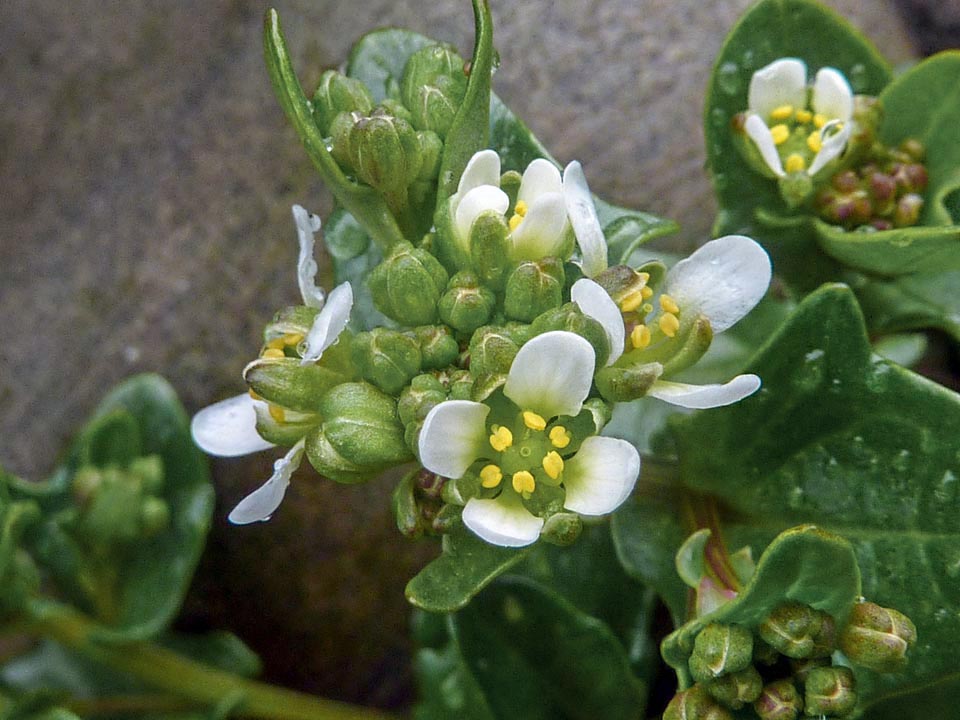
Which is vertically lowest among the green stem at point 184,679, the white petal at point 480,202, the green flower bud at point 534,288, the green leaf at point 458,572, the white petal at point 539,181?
the green stem at point 184,679

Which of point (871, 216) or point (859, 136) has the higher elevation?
point (859, 136)

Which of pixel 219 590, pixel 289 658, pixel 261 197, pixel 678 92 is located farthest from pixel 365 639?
pixel 678 92

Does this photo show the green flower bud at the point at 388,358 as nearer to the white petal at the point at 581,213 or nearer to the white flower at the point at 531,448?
the white flower at the point at 531,448

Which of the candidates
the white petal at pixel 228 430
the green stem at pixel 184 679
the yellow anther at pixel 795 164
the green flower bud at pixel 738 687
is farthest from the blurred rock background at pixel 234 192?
the green flower bud at pixel 738 687

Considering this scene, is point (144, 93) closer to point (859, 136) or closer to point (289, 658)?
point (289, 658)

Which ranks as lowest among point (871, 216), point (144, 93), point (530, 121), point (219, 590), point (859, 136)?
point (219, 590)

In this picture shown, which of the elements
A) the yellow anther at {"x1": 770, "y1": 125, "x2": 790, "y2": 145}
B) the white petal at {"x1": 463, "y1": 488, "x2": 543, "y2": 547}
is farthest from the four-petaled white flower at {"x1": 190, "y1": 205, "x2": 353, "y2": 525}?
the yellow anther at {"x1": 770, "y1": 125, "x2": 790, "y2": 145}

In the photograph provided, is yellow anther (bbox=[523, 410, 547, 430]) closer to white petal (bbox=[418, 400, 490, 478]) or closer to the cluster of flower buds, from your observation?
white petal (bbox=[418, 400, 490, 478])
